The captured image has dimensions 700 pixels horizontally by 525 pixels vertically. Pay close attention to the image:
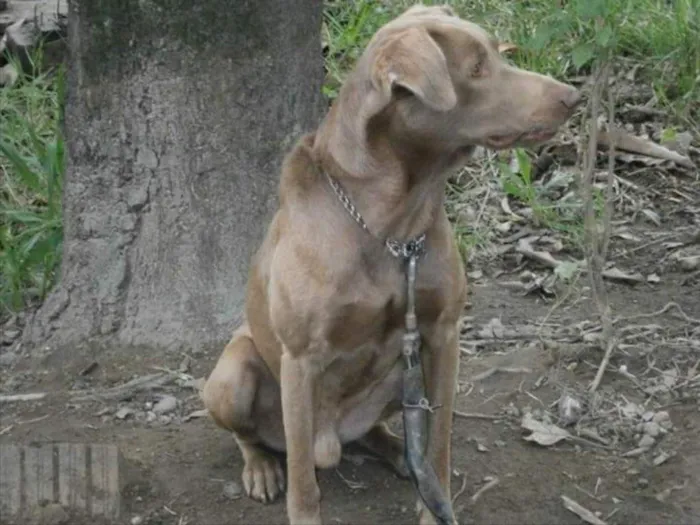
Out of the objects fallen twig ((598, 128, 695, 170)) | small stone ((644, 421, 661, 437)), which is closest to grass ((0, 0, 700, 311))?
fallen twig ((598, 128, 695, 170))

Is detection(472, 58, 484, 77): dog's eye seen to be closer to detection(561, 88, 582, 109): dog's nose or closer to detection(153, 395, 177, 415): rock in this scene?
detection(561, 88, 582, 109): dog's nose

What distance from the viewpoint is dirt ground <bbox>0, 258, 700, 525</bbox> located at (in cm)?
432

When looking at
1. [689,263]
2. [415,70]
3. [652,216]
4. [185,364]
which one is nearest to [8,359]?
[185,364]

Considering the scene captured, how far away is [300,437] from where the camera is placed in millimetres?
4023

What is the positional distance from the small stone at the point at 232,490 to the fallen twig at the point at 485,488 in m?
0.72

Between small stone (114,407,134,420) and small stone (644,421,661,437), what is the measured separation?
5.69 ft

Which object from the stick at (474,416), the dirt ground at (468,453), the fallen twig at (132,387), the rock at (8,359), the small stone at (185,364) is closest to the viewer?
the dirt ground at (468,453)

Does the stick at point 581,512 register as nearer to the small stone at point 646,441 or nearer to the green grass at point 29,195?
A: the small stone at point 646,441

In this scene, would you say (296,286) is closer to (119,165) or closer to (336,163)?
(336,163)

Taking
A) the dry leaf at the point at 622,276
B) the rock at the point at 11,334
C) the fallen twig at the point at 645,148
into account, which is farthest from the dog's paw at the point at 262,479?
the fallen twig at the point at 645,148

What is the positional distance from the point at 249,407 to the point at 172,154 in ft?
3.60

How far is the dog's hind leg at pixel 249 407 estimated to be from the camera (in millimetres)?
4363

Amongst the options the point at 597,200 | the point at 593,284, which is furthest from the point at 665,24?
the point at 593,284

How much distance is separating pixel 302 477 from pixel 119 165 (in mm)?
1551
